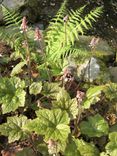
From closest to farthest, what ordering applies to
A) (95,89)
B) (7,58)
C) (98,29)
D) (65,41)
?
1. (95,89)
2. (65,41)
3. (7,58)
4. (98,29)

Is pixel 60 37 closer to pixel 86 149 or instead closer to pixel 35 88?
pixel 35 88

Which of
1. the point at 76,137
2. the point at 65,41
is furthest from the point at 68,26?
the point at 76,137

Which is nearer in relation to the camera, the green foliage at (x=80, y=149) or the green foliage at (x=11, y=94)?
the green foliage at (x=80, y=149)

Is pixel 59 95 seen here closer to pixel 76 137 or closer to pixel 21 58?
pixel 76 137

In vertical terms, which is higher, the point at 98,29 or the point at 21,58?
the point at 21,58

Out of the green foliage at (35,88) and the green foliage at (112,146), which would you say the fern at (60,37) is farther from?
the green foliage at (112,146)

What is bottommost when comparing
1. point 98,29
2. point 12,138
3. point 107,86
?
point 98,29

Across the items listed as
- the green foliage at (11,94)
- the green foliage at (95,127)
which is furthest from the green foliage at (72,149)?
the green foliage at (11,94)
